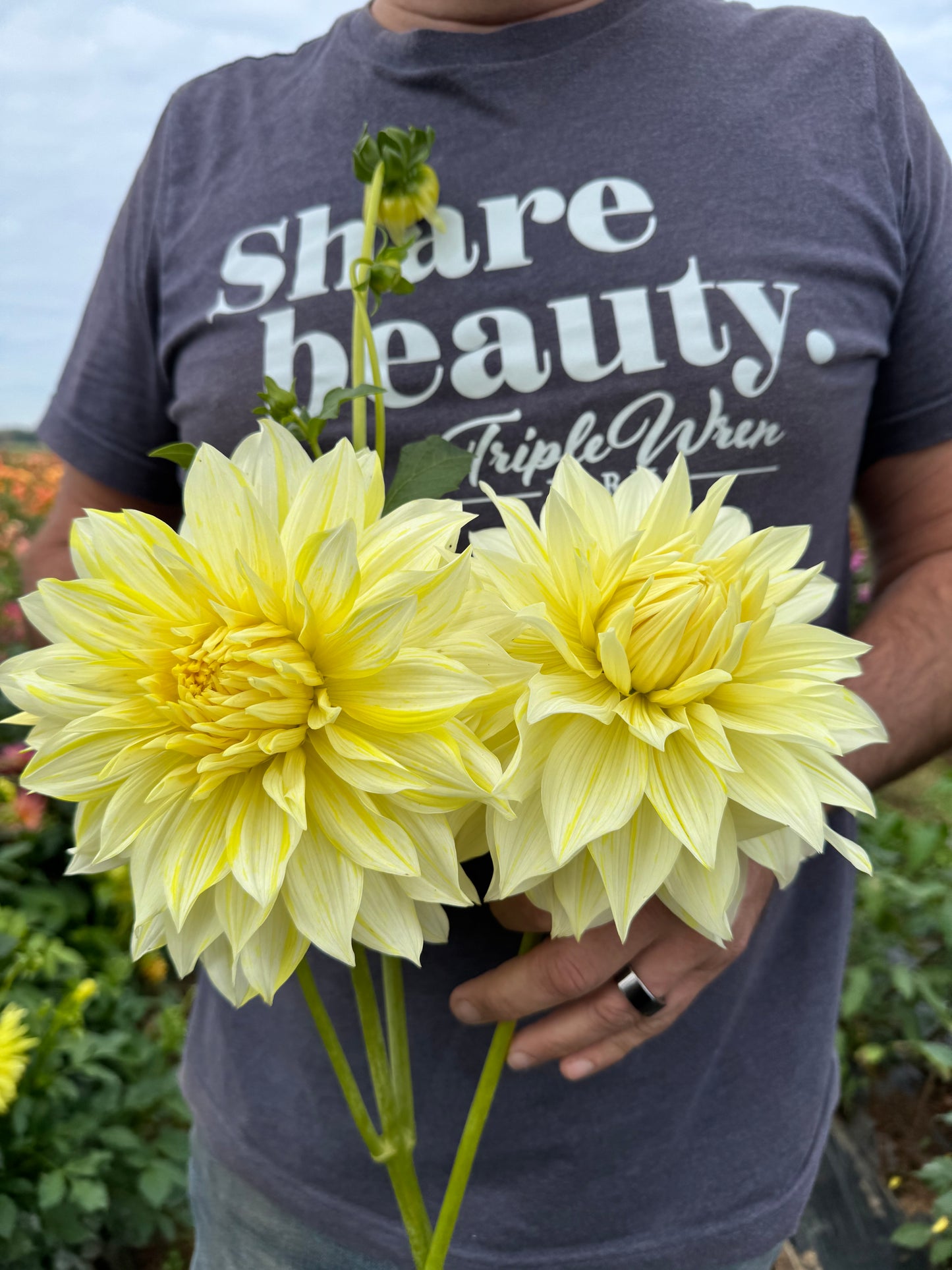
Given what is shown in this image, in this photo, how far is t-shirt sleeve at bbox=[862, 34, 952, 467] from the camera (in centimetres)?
96

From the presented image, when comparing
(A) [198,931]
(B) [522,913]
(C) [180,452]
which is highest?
(C) [180,452]

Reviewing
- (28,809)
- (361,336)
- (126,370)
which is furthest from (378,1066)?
(28,809)

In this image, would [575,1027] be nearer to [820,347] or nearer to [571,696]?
[571,696]

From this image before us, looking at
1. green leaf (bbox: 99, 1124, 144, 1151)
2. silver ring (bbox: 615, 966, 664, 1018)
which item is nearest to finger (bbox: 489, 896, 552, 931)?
silver ring (bbox: 615, 966, 664, 1018)

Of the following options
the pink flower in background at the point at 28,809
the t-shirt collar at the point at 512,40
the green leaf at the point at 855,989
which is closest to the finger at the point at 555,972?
the t-shirt collar at the point at 512,40

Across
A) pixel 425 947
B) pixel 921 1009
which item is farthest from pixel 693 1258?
pixel 921 1009

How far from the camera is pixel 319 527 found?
450 mm

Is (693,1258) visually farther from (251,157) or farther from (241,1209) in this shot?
(251,157)

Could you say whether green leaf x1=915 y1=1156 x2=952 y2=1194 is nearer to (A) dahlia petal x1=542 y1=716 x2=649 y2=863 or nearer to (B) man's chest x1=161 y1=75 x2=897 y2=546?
(B) man's chest x1=161 y1=75 x2=897 y2=546

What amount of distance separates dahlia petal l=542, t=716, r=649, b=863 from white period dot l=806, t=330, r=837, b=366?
594 mm

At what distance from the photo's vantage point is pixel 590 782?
44 centimetres

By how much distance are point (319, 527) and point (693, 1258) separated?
897 millimetres

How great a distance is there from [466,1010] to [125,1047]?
62.7 inches

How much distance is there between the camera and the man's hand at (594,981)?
1.82 feet
